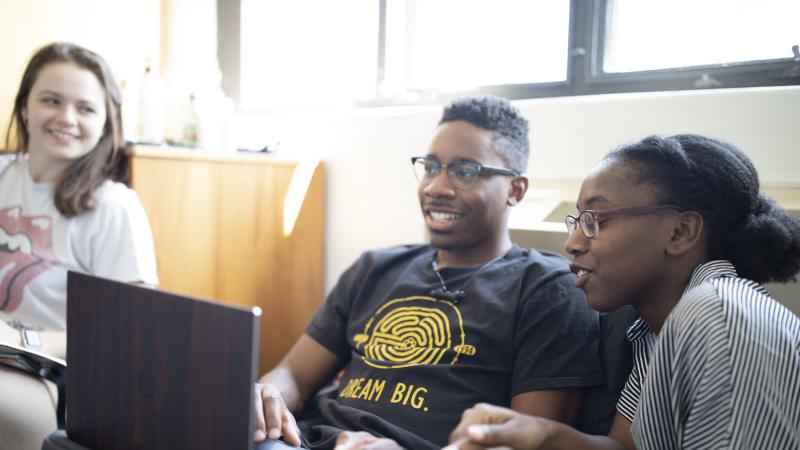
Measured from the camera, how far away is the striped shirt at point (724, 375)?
0.73m

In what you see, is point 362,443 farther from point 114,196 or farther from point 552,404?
point 114,196

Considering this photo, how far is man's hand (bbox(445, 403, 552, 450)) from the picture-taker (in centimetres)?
77

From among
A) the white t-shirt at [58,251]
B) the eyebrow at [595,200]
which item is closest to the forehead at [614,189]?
the eyebrow at [595,200]

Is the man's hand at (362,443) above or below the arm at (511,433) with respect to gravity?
below

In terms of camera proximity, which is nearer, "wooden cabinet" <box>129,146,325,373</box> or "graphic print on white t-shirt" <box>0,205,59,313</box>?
"graphic print on white t-shirt" <box>0,205,59,313</box>

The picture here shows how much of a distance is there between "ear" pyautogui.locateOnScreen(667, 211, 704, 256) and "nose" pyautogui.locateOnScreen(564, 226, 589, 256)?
12 centimetres

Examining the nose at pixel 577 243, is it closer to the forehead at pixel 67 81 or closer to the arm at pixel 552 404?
the arm at pixel 552 404

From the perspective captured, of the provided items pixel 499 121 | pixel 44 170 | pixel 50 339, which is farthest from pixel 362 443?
pixel 44 170

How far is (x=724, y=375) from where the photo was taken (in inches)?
29.4

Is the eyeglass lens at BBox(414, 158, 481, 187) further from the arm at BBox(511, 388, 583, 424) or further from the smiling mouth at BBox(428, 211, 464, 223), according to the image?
the arm at BBox(511, 388, 583, 424)

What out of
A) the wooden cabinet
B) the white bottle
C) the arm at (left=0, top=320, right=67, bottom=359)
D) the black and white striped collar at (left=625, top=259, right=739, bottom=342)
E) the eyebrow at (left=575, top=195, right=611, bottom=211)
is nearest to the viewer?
the black and white striped collar at (left=625, top=259, right=739, bottom=342)

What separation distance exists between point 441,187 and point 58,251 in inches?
37.1

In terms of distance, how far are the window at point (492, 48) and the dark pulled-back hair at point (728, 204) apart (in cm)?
68

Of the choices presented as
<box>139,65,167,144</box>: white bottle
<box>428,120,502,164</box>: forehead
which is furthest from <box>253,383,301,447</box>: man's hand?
<box>139,65,167,144</box>: white bottle
